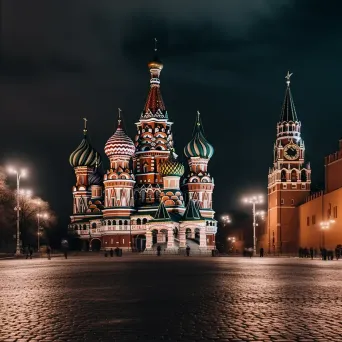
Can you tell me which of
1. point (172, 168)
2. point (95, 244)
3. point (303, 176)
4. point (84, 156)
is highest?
point (84, 156)

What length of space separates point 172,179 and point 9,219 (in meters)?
29.9

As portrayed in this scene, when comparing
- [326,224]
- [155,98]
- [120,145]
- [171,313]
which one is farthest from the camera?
[155,98]

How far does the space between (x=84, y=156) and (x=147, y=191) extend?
557 inches

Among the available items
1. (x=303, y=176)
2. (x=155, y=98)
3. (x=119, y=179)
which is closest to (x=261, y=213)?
(x=303, y=176)

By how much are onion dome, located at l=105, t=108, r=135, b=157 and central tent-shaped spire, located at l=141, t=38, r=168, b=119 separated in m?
6.68

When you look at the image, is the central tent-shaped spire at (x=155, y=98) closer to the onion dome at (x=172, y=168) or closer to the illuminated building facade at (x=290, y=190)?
the onion dome at (x=172, y=168)

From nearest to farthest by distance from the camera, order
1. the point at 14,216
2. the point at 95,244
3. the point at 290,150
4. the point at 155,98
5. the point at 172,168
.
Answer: the point at 14,216
the point at 172,168
the point at 95,244
the point at 290,150
the point at 155,98

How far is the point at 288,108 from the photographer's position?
344 ft

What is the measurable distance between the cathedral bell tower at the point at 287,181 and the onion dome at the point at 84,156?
2988 centimetres

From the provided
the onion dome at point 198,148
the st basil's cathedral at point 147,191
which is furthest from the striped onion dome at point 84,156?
the onion dome at point 198,148

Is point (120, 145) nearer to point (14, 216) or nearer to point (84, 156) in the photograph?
point (84, 156)

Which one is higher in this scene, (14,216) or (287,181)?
(287,181)

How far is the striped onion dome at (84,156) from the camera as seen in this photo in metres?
106

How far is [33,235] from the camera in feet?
290
